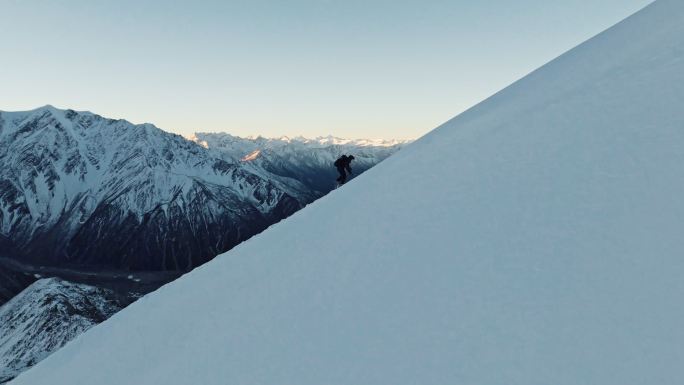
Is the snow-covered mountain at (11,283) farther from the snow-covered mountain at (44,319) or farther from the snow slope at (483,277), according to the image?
the snow slope at (483,277)

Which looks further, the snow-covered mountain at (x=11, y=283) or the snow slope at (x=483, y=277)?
the snow-covered mountain at (x=11, y=283)

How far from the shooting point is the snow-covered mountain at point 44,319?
314 feet

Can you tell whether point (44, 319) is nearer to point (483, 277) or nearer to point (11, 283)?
point (11, 283)

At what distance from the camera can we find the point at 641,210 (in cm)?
368

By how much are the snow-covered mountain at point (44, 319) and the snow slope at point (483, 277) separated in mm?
115148

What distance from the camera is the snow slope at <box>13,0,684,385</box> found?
297 centimetres

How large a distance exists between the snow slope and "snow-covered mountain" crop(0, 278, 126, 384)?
115148mm

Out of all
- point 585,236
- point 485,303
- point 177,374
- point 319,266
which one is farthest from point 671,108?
point 177,374

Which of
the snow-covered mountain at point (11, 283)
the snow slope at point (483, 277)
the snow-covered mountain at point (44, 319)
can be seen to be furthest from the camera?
the snow-covered mountain at point (11, 283)

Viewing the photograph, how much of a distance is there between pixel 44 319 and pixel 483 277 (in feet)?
461

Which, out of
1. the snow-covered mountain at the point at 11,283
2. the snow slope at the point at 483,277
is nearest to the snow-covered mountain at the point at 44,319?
the snow-covered mountain at the point at 11,283

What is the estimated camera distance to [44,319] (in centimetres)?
10769

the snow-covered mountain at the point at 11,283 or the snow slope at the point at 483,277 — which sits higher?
the snow-covered mountain at the point at 11,283

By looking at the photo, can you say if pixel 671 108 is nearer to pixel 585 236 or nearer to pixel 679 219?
pixel 679 219
